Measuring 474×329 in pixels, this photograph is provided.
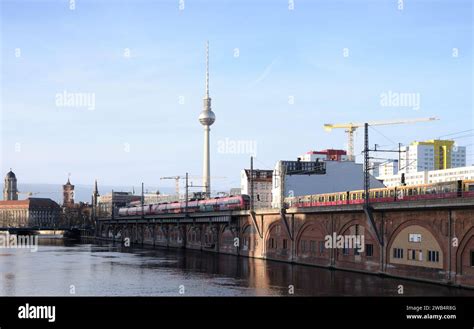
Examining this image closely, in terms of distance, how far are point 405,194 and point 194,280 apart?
75.5ft

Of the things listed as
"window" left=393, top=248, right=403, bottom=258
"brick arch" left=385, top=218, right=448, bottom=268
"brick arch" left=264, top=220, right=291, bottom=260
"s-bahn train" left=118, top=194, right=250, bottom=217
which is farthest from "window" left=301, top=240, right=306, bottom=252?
"s-bahn train" left=118, top=194, right=250, bottom=217

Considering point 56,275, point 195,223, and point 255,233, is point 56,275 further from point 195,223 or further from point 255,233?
point 195,223

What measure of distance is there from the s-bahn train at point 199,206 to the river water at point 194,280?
16.4 meters

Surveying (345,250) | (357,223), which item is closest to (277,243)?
(345,250)

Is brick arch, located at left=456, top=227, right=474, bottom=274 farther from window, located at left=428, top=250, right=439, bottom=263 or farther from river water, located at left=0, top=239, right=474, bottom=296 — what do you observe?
window, located at left=428, top=250, right=439, bottom=263

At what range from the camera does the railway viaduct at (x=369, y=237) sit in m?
57.4

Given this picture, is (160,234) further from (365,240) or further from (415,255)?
(415,255)

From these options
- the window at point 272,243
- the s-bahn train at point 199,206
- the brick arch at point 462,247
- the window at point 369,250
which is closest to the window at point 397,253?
the window at point 369,250

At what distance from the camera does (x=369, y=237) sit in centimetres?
7075

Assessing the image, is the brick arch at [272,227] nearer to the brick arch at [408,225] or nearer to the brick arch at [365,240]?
the brick arch at [365,240]

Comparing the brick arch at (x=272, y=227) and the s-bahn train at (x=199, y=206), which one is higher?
the s-bahn train at (x=199, y=206)

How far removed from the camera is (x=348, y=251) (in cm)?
7519
